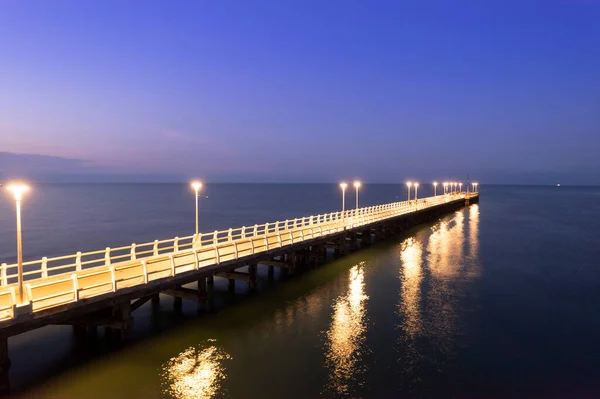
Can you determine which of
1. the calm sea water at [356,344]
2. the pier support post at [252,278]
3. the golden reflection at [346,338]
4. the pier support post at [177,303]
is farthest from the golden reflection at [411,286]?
the pier support post at [177,303]

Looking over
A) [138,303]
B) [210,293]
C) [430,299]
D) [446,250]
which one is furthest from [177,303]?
[446,250]

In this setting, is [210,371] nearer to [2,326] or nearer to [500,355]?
[2,326]

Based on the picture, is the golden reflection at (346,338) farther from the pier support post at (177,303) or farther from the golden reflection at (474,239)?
the golden reflection at (474,239)

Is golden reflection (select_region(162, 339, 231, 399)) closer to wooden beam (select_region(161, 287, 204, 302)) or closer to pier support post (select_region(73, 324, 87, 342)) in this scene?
wooden beam (select_region(161, 287, 204, 302))

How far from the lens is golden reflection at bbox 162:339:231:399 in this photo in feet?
42.9

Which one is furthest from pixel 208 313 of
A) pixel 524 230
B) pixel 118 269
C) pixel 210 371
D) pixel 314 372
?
pixel 524 230

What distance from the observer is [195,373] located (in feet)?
46.7

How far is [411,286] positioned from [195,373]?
15.9 m

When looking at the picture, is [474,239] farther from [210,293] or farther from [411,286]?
[210,293]

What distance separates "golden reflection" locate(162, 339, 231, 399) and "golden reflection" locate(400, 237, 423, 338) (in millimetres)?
8211

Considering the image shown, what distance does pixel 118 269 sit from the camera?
58.3 ft

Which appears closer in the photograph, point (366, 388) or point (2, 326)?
point (2, 326)

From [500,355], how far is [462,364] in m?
1.90

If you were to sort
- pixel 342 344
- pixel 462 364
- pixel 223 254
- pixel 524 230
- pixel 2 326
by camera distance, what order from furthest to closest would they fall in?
pixel 524 230 → pixel 223 254 → pixel 342 344 → pixel 462 364 → pixel 2 326
